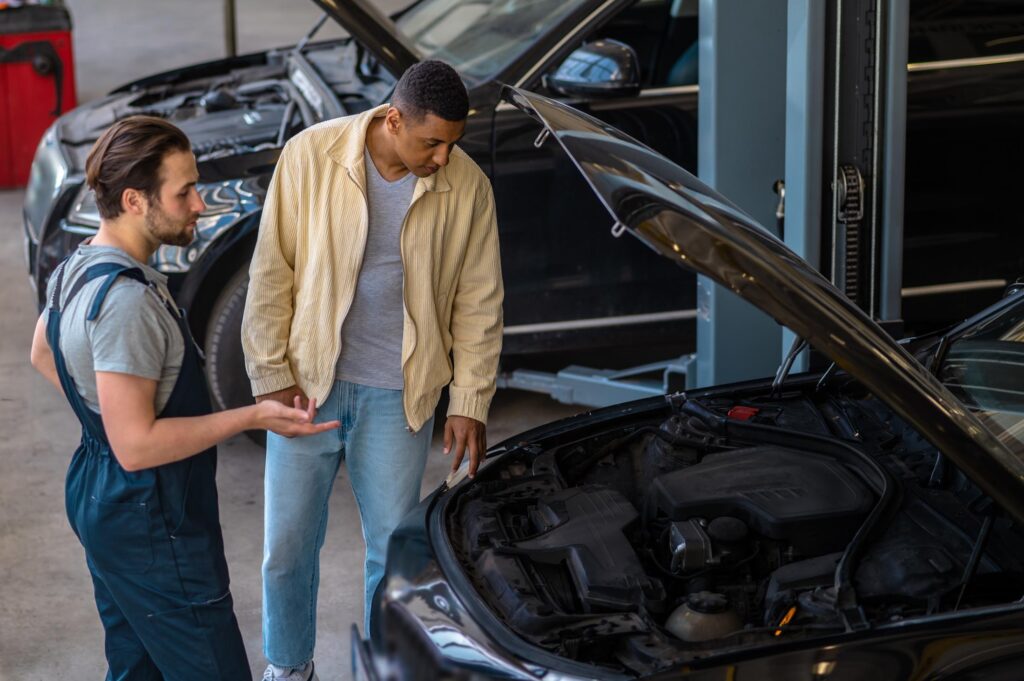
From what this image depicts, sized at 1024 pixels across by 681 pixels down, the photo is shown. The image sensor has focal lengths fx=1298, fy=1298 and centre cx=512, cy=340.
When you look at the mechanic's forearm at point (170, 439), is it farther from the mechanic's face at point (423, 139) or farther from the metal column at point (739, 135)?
the metal column at point (739, 135)

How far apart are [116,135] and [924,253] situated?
3409 mm

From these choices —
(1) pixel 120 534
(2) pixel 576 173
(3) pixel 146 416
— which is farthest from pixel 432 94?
(2) pixel 576 173

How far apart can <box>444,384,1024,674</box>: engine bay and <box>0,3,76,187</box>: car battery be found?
21.1ft

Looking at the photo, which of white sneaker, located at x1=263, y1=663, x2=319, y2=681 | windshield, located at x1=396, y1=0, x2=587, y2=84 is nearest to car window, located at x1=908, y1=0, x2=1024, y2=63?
windshield, located at x1=396, y1=0, x2=587, y2=84

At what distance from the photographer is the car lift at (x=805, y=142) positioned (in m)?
3.95

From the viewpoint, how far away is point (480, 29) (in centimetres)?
520

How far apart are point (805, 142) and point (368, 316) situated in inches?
64.0

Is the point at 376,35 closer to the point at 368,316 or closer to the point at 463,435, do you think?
the point at 368,316

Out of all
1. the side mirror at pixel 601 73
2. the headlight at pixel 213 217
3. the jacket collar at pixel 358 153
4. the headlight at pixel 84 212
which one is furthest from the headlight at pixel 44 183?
Result: the jacket collar at pixel 358 153

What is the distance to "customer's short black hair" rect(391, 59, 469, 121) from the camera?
282 cm

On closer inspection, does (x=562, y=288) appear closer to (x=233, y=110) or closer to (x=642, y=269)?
(x=642, y=269)

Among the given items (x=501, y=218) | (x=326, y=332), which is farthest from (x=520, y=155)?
(x=326, y=332)

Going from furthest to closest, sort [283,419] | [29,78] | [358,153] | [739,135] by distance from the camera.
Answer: [29,78], [739,135], [358,153], [283,419]

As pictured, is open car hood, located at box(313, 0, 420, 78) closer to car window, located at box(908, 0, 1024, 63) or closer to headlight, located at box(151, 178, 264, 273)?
headlight, located at box(151, 178, 264, 273)
